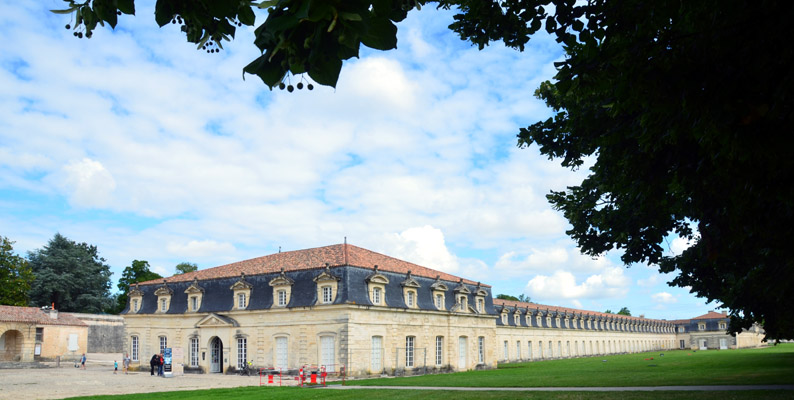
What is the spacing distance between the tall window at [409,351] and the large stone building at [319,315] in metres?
0.06

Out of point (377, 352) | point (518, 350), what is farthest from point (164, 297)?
point (518, 350)

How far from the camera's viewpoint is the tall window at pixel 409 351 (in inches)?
1300

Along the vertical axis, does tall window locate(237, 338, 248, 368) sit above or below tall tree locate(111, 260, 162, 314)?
below

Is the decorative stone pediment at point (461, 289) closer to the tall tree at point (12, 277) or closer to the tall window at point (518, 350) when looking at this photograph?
the tall window at point (518, 350)

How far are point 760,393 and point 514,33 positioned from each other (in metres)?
13.0

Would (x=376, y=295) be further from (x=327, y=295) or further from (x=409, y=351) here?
(x=409, y=351)

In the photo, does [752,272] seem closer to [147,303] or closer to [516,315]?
[147,303]

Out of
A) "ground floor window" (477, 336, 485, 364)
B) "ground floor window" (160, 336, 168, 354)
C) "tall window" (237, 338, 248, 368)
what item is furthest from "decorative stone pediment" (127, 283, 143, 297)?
"ground floor window" (477, 336, 485, 364)

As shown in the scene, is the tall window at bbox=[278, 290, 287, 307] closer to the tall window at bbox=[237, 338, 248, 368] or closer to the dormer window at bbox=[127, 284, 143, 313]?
the tall window at bbox=[237, 338, 248, 368]

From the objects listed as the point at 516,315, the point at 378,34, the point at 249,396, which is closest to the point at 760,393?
the point at 249,396

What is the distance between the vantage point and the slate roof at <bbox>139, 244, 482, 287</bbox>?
3259 cm

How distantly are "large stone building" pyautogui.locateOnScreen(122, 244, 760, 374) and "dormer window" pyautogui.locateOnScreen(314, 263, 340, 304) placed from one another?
5cm

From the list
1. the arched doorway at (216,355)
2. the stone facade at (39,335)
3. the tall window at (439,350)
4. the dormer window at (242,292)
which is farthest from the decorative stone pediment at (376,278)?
the stone facade at (39,335)

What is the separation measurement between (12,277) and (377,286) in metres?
39.5
